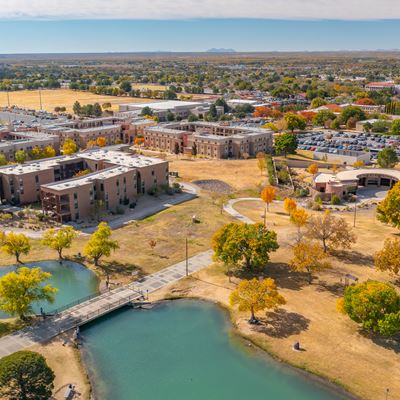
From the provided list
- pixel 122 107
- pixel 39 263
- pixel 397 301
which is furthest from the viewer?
pixel 122 107

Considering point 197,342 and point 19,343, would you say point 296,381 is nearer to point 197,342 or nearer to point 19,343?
point 197,342

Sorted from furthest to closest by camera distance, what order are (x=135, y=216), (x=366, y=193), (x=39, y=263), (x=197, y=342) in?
(x=366, y=193) < (x=135, y=216) < (x=39, y=263) < (x=197, y=342)

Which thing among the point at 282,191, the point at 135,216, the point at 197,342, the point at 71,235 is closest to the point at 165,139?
the point at 282,191

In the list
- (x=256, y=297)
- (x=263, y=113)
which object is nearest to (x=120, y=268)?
(x=256, y=297)

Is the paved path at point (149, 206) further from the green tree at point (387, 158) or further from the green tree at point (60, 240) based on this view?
the green tree at point (387, 158)

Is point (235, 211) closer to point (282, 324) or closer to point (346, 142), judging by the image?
A: point (282, 324)

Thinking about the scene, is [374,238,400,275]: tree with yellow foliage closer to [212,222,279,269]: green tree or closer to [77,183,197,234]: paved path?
A: [212,222,279,269]: green tree
